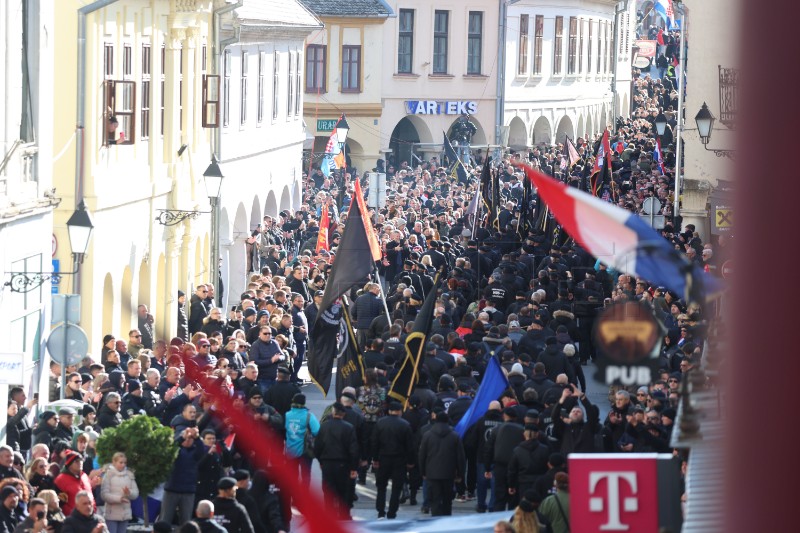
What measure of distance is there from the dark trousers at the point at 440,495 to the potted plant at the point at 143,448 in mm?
3197

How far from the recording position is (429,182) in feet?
168

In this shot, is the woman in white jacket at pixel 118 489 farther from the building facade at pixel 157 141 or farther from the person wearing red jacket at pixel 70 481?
the building facade at pixel 157 141

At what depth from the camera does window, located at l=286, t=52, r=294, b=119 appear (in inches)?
1772

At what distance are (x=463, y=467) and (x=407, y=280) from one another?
33.8 feet

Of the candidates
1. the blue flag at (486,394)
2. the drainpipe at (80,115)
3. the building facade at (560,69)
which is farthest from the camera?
the building facade at (560,69)

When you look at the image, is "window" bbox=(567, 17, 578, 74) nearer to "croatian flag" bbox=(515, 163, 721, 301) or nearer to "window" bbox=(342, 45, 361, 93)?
"window" bbox=(342, 45, 361, 93)

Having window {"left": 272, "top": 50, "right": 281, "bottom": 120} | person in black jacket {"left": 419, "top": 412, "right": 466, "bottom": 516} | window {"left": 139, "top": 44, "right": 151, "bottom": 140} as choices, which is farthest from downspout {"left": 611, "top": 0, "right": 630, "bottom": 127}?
person in black jacket {"left": 419, "top": 412, "right": 466, "bottom": 516}

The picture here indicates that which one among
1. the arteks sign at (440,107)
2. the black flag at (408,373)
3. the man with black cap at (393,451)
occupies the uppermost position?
the arteks sign at (440,107)

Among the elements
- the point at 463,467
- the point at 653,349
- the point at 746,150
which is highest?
the point at 746,150

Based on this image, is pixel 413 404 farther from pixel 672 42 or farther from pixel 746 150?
pixel 672 42

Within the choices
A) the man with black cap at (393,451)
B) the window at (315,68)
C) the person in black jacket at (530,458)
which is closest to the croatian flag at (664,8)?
the window at (315,68)

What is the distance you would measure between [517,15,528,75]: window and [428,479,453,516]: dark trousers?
172ft

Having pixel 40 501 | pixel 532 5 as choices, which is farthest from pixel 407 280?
pixel 532 5

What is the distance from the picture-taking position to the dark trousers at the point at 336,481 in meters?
15.2
